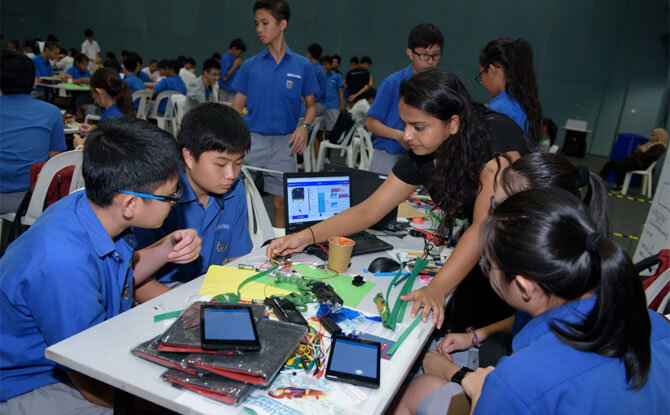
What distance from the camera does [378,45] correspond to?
11.7 metres

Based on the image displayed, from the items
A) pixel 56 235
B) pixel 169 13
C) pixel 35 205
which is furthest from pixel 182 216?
pixel 169 13

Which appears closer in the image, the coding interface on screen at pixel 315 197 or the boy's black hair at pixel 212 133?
the boy's black hair at pixel 212 133

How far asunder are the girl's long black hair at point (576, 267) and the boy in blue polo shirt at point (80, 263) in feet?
3.41

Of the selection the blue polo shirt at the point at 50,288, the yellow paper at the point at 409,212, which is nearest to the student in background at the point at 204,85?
the yellow paper at the point at 409,212

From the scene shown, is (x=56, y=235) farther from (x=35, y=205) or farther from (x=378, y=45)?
(x=378, y=45)

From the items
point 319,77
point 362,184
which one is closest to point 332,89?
point 319,77

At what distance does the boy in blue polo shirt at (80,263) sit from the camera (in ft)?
4.07

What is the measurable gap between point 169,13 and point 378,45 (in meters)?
6.48

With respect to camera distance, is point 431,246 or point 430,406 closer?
point 430,406

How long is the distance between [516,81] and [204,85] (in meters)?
6.12

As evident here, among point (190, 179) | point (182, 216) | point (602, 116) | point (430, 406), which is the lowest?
point (430, 406)

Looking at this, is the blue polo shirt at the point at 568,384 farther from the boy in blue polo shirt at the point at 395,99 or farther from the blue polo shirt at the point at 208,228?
the boy in blue polo shirt at the point at 395,99

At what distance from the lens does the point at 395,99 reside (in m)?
3.62

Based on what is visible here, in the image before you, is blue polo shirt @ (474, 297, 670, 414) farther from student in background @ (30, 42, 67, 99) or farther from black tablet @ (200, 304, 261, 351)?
student in background @ (30, 42, 67, 99)
